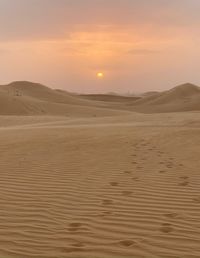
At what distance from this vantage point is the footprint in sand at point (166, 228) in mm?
4422

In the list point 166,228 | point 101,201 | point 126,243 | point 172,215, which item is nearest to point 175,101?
point 101,201

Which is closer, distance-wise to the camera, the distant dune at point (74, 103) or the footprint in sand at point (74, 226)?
the footprint in sand at point (74, 226)

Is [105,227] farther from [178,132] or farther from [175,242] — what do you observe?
[178,132]

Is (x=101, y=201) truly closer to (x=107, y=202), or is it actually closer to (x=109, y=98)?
(x=107, y=202)

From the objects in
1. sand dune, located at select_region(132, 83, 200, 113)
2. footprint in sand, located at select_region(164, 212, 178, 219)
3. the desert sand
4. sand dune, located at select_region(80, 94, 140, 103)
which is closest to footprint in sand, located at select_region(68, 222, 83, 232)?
the desert sand

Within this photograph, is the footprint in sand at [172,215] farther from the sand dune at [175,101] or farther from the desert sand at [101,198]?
the sand dune at [175,101]

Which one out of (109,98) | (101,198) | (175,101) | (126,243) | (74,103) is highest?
(109,98)

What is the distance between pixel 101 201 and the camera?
5574mm

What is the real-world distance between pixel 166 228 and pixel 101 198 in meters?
1.37

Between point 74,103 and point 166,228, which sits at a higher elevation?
point 74,103

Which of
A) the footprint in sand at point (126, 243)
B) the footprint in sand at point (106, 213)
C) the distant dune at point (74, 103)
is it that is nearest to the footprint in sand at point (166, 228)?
the footprint in sand at point (126, 243)

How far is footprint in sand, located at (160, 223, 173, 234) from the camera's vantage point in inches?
174

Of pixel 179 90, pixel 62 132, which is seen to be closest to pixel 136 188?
pixel 62 132

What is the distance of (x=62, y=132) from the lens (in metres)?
13.4
